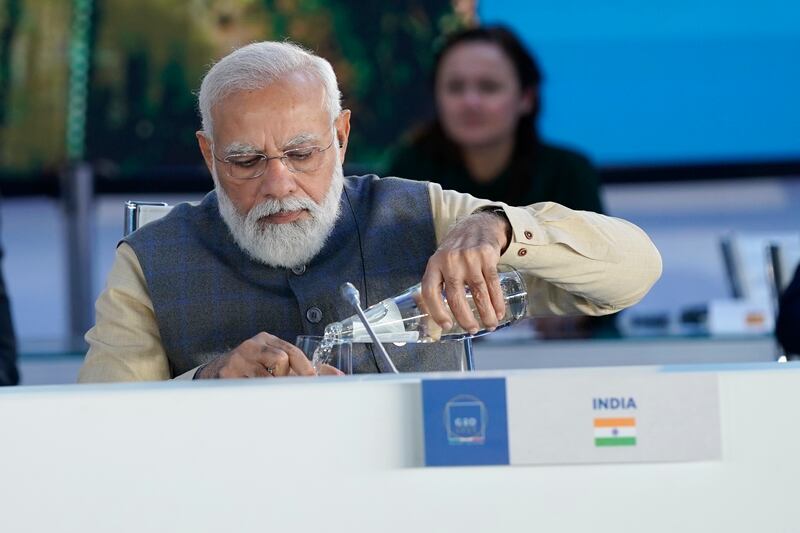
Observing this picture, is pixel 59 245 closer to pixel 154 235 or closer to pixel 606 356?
pixel 606 356

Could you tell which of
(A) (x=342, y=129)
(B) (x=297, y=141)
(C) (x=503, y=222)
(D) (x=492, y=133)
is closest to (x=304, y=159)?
(B) (x=297, y=141)

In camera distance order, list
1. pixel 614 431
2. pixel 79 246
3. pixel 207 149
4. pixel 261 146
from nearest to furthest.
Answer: pixel 614 431, pixel 261 146, pixel 207 149, pixel 79 246

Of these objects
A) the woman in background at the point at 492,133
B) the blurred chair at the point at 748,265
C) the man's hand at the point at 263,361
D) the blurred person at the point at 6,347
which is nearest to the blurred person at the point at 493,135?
the woman in background at the point at 492,133

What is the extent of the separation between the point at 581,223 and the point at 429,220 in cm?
29

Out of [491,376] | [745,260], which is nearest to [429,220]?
[491,376]

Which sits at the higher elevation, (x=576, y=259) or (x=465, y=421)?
(x=576, y=259)

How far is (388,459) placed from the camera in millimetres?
912

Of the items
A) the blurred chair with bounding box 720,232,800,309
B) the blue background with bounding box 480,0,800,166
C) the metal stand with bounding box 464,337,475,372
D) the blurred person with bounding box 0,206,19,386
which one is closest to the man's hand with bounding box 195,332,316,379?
the metal stand with bounding box 464,337,475,372

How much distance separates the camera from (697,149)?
4641 mm

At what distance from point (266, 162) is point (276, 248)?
0.13m

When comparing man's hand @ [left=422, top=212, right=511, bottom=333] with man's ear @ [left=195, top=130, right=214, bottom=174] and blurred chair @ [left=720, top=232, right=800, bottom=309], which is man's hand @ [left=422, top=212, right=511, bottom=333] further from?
blurred chair @ [left=720, top=232, right=800, bottom=309]

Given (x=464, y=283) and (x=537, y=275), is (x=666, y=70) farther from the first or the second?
(x=464, y=283)

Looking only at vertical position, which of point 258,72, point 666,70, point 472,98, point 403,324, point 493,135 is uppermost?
point 666,70

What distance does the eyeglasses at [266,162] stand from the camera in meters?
1.87
